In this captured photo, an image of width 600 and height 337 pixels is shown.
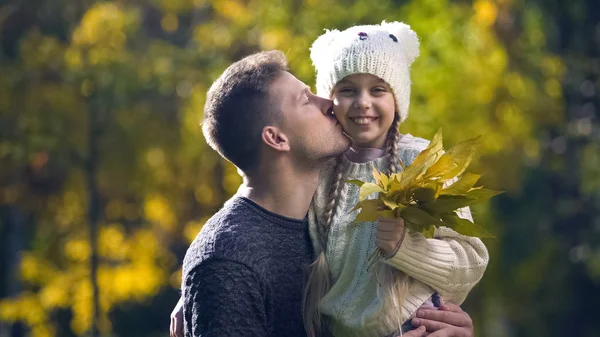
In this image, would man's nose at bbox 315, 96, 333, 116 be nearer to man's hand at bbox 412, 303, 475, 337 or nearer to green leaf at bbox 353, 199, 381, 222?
green leaf at bbox 353, 199, 381, 222

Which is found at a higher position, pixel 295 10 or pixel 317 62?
pixel 295 10

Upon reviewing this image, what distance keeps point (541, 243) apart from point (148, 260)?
25.1 ft

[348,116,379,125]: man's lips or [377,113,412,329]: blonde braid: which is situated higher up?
[348,116,379,125]: man's lips

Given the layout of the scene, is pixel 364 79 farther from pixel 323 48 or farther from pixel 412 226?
pixel 412 226

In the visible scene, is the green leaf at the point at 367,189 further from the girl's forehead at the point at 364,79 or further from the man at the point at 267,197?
the girl's forehead at the point at 364,79

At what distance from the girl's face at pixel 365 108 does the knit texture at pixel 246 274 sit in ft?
1.66

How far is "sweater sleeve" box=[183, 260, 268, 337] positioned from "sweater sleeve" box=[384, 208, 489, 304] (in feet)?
1.99

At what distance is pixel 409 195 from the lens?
18.0ft

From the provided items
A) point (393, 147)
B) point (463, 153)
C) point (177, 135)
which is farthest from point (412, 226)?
point (177, 135)

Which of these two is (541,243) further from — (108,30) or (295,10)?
(108,30)

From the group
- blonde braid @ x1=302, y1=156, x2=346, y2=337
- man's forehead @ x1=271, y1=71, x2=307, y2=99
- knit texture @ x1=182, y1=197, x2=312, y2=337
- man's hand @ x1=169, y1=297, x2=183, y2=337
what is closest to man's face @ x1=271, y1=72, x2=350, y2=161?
man's forehead @ x1=271, y1=71, x2=307, y2=99

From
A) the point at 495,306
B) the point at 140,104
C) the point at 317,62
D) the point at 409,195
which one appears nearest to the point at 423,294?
the point at 409,195

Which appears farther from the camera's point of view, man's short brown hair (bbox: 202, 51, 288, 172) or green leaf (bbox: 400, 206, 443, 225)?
man's short brown hair (bbox: 202, 51, 288, 172)

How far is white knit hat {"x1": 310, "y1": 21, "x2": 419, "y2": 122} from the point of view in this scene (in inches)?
244
